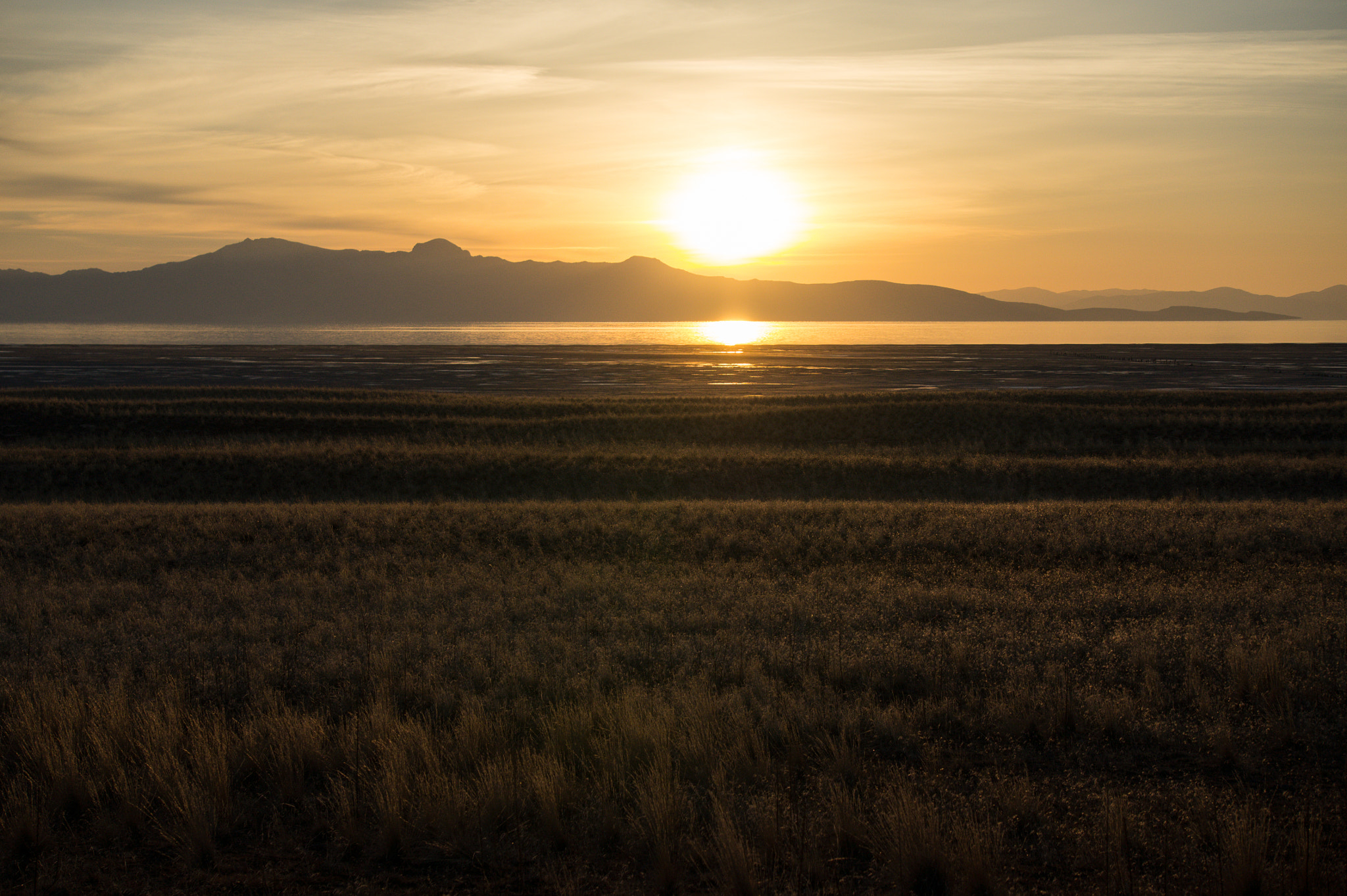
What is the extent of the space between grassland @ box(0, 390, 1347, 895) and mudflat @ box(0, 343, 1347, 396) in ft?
131

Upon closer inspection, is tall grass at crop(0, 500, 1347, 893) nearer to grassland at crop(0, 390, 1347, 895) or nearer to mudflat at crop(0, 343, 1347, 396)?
grassland at crop(0, 390, 1347, 895)

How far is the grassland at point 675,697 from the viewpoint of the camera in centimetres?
506

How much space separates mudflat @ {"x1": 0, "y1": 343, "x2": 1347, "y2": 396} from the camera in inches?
2569

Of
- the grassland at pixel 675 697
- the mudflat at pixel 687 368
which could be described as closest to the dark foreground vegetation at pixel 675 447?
the grassland at pixel 675 697

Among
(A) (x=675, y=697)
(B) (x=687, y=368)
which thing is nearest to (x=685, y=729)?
(A) (x=675, y=697)

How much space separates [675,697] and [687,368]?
77628 mm

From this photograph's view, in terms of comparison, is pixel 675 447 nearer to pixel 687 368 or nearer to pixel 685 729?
pixel 685 729

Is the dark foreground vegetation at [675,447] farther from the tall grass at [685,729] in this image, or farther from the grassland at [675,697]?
the tall grass at [685,729]

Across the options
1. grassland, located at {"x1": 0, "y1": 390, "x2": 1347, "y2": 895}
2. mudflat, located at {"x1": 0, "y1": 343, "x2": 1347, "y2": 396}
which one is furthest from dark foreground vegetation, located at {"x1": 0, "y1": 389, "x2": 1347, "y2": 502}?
mudflat, located at {"x1": 0, "y1": 343, "x2": 1347, "y2": 396}

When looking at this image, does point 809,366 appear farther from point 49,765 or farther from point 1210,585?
point 49,765

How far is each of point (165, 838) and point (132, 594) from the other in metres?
8.81

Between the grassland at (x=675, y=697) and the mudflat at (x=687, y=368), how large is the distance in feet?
131

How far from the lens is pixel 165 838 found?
529 centimetres

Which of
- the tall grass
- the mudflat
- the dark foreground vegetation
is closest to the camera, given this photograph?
the tall grass
